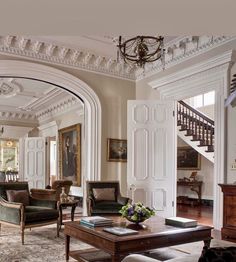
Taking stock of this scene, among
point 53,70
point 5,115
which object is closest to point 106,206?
point 53,70

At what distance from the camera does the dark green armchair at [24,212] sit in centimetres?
499

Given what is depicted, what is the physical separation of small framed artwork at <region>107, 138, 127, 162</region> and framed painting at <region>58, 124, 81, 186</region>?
2421 mm

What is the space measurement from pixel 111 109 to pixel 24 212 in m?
3.26

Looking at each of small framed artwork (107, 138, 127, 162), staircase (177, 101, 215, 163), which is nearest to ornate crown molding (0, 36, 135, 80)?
small framed artwork (107, 138, 127, 162)

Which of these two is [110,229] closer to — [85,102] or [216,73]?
[216,73]

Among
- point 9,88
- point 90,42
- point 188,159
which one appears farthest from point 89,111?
point 188,159

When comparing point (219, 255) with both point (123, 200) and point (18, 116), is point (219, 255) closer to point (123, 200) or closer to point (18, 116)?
point (123, 200)

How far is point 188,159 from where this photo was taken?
1114cm

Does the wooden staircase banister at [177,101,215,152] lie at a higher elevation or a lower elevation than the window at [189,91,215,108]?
lower

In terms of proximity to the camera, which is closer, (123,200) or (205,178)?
(123,200)

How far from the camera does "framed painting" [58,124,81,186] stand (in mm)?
Answer: 9609

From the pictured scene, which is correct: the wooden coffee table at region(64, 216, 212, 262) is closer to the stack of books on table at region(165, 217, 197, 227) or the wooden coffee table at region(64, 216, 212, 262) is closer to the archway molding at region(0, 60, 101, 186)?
the stack of books on table at region(165, 217, 197, 227)

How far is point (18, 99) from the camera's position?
10273 mm

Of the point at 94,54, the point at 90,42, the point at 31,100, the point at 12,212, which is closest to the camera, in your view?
the point at 12,212
